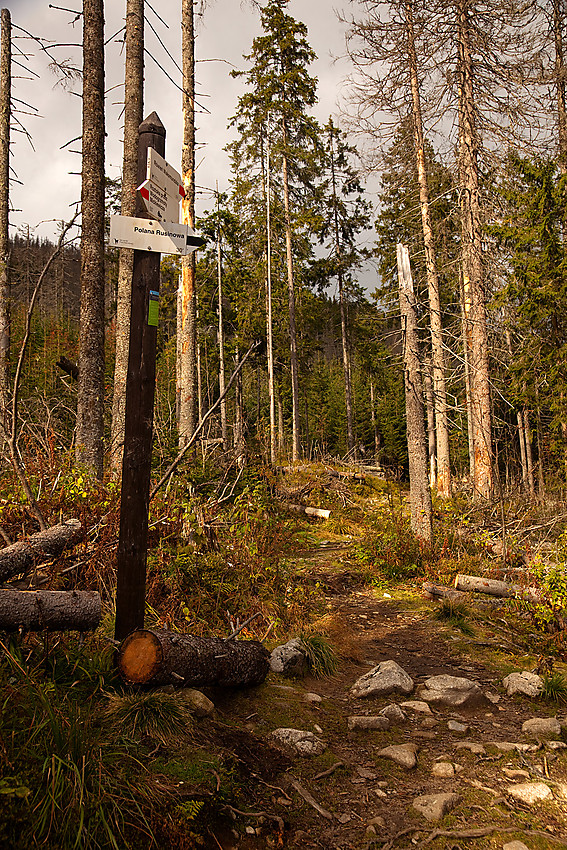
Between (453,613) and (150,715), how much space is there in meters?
4.86

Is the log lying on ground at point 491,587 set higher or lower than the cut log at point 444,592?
higher

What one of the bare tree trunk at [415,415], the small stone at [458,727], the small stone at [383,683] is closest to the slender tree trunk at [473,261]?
the bare tree trunk at [415,415]

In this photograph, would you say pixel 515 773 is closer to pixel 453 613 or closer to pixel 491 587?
pixel 453 613


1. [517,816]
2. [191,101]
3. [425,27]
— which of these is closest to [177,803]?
[517,816]

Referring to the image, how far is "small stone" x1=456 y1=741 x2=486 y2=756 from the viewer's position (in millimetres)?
3729

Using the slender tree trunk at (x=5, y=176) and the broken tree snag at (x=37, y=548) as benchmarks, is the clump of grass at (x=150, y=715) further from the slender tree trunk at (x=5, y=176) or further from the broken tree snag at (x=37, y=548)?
the slender tree trunk at (x=5, y=176)

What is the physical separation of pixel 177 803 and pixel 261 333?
24750mm

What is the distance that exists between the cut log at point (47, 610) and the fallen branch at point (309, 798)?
5.19 feet

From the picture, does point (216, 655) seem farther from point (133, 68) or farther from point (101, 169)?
point (133, 68)

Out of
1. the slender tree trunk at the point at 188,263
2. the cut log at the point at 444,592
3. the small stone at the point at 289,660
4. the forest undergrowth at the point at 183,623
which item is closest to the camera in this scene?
the forest undergrowth at the point at 183,623

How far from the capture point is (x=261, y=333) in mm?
26500

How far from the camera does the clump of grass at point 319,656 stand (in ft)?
17.0

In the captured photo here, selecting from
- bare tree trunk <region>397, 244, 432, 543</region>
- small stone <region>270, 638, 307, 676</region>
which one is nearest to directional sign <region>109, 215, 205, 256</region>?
small stone <region>270, 638, 307, 676</region>

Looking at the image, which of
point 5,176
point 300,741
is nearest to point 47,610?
point 300,741
